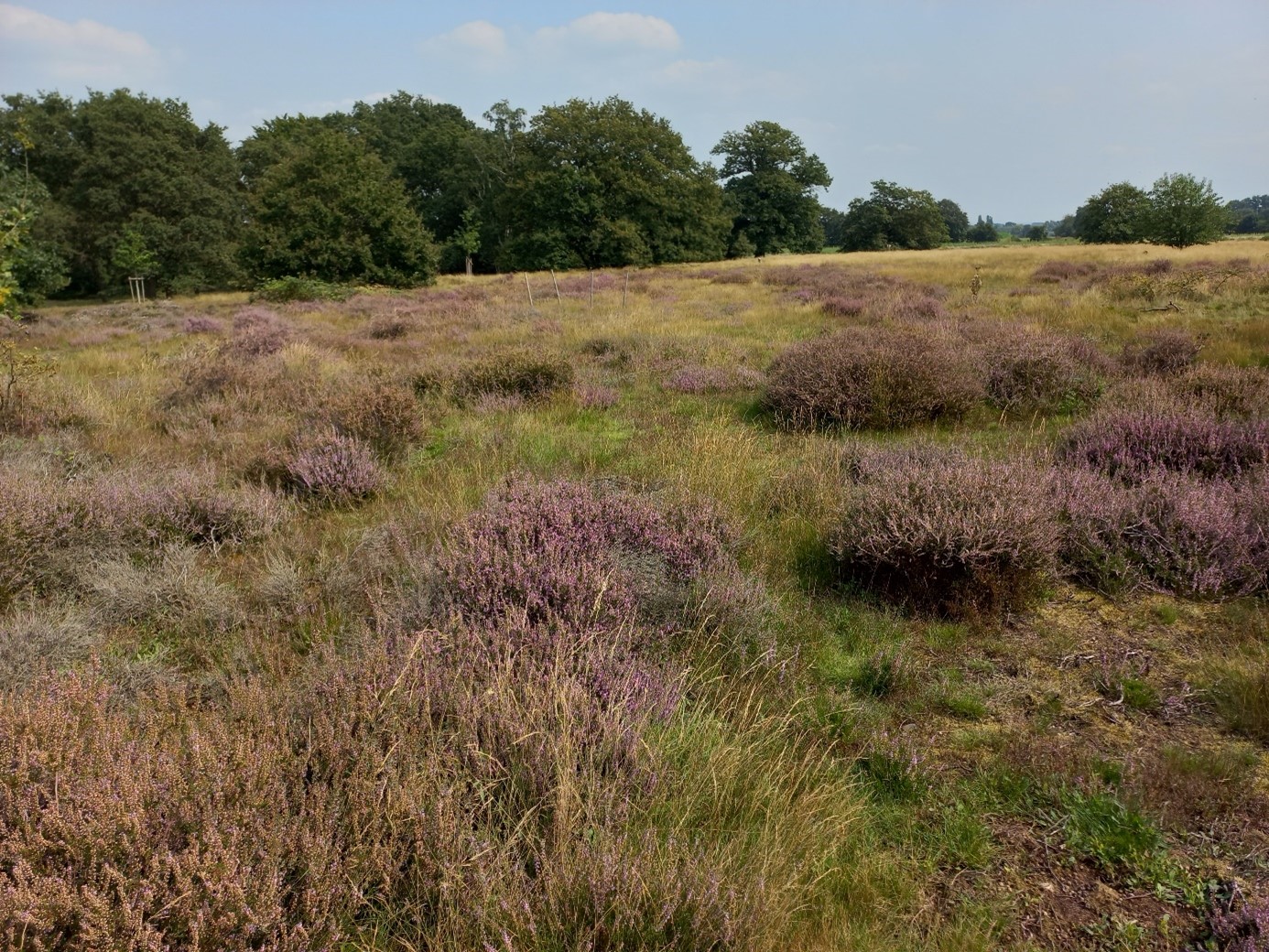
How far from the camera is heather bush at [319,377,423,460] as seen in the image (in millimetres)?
6434

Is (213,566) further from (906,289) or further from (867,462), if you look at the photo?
(906,289)

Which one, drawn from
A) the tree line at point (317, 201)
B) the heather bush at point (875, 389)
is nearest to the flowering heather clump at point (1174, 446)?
the heather bush at point (875, 389)

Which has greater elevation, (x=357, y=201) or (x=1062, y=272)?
(x=357, y=201)

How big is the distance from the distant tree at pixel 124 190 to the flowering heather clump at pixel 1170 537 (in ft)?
159

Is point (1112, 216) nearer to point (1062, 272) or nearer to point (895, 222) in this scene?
point (895, 222)

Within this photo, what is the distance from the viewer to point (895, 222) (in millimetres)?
69750

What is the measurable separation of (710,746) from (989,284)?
22.4 meters

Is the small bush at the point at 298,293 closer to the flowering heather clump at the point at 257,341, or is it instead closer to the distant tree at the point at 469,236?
the flowering heather clump at the point at 257,341

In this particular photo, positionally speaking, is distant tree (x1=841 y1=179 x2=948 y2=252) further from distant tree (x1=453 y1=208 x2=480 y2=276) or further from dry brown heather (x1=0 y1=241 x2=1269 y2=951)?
dry brown heather (x1=0 y1=241 x2=1269 y2=951)

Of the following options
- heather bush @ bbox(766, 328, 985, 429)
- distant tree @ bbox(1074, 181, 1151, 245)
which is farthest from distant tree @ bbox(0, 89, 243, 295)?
distant tree @ bbox(1074, 181, 1151, 245)

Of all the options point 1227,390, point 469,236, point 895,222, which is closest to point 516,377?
point 1227,390

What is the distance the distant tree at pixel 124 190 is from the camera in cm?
4006

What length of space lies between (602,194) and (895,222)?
39.6 meters

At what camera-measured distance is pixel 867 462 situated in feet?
17.1
